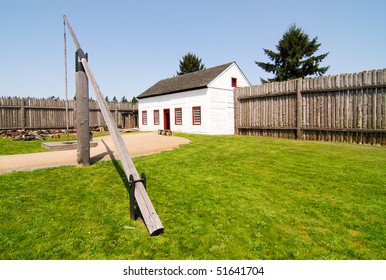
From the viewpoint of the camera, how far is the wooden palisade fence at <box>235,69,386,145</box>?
12.1 m

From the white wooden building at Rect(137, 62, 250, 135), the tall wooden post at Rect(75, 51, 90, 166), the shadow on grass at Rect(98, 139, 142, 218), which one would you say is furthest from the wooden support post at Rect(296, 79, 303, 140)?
the tall wooden post at Rect(75, 51, 90, 166)

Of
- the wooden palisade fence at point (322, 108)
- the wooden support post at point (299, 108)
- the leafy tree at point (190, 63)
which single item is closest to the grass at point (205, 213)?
the wooden palisade fence at point (322, 108)

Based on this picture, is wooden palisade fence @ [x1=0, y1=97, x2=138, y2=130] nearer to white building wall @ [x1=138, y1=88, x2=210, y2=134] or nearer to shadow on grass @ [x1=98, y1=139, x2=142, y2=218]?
white building wall @ [x1=138, y1=88, x2=210, y2=134]

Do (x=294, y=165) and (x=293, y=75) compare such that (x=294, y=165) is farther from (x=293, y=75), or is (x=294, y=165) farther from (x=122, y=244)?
(x=293, y=75)

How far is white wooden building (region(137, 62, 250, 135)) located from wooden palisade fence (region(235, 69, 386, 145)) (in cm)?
271

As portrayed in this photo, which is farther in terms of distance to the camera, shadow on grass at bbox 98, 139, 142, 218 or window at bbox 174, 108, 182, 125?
window at bbox 174, 108, 182, 125

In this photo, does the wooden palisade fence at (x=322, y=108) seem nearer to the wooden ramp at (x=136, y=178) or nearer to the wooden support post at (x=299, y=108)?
the wooden support post at (x=299, y=108)

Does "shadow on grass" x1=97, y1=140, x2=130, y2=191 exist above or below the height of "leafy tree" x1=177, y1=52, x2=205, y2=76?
below

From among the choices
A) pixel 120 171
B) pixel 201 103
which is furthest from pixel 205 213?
pixel 201 103

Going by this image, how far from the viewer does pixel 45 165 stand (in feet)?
23.1

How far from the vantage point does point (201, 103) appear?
67.9 ft

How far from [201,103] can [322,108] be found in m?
9.75

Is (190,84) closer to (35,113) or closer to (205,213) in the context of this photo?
(35,113)
